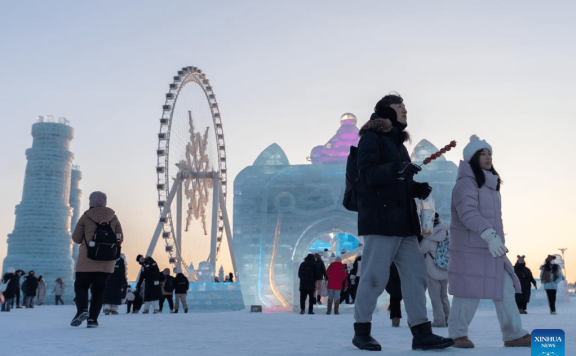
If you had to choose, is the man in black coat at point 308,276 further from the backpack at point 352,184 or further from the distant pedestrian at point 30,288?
the distant pedestrian at point 30,288

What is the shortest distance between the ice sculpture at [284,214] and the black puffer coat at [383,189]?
1271cm

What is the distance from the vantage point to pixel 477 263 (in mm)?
5406

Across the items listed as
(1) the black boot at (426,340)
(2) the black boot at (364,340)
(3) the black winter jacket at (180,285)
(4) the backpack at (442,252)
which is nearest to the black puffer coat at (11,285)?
(3) the black winter jacket at (180,285)

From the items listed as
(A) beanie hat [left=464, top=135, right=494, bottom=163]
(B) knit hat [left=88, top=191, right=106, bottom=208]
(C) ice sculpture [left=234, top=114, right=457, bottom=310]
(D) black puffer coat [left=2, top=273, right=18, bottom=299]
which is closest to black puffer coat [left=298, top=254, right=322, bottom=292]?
(C) ice sculpture [left=234, top=114, right=457, bottom=310]

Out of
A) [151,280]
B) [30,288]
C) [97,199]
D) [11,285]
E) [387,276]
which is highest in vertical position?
[97,199]

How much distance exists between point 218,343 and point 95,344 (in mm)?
943

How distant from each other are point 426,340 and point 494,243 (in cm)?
85

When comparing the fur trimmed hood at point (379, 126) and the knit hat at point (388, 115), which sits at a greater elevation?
the knit hat at point (388, 115)

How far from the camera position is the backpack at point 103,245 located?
27.0 feet

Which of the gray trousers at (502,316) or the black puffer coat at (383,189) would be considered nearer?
the black puffer coat at (383,189)

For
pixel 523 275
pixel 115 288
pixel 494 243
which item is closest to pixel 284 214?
pixel 115 288

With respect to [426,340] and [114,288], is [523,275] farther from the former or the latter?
[426,340]

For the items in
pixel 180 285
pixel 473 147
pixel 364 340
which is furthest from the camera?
pixel 180 285

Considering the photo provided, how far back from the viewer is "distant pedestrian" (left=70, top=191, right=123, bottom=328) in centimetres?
830
